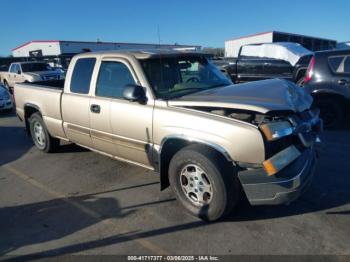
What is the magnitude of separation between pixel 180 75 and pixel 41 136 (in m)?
3.45

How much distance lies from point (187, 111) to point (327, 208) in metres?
1.96

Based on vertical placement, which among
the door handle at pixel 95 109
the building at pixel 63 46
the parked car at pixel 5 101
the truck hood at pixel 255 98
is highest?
the building at pixel 63 46

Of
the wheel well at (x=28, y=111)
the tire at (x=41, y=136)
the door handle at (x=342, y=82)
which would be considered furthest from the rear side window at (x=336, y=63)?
the wheel well at (x=28, y=111)

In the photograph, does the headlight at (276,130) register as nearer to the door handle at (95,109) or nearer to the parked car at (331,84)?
the door handle at (95,109)

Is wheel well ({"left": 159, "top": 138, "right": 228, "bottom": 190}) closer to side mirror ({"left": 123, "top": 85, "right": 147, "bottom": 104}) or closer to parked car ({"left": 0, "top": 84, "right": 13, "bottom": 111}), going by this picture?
side mirror ({"left": 123, "top": 85, "right": 147, "bottom": 104})

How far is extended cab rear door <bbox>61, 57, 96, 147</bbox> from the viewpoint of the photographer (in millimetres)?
5148

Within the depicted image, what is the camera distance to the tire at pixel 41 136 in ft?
21.2

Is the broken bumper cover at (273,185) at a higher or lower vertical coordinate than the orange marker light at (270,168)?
lower

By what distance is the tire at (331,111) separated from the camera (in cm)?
729

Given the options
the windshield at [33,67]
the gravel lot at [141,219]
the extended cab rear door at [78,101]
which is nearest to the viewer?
the gravel lot at [141,219]

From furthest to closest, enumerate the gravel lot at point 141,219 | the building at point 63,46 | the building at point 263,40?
the building at point 63,46
the building at point 263,40
the gravel lot at point 141,219

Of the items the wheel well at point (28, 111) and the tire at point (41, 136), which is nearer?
the tire at point (41, 136)

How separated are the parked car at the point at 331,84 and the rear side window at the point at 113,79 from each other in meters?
4.58

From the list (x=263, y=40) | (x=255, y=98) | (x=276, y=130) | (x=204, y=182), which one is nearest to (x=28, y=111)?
(x=204, y=182)
